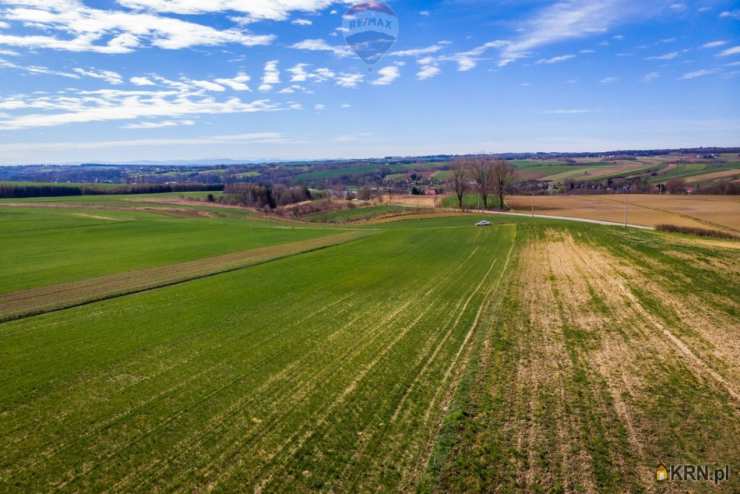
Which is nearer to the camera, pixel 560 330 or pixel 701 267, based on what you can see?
pixel 560 330

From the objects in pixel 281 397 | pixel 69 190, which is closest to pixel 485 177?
pixel 281 397

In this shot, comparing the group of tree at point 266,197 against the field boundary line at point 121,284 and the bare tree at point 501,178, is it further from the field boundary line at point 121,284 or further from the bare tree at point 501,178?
the field boundary line at point 121,284

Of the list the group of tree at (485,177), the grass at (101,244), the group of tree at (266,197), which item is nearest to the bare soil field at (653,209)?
the group of tree at (485,177)

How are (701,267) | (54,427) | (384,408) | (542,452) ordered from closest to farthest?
(542,452) → (54,427) → (384,408) → (701,267)

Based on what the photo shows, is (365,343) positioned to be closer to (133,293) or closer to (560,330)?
(560,330)

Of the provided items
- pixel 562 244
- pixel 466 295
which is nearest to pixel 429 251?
pixel 562 244

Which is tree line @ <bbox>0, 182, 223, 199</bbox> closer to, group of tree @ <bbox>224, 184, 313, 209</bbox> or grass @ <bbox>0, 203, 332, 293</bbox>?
group of tree @ <bbox>224, 184, 313, 209</bbox>
